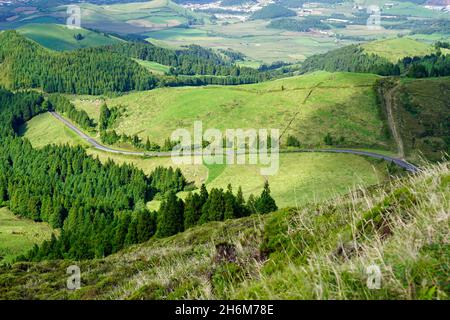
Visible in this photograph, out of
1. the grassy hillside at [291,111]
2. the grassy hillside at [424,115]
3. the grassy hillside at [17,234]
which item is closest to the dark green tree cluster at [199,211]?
the grassy hillside at [17,234]

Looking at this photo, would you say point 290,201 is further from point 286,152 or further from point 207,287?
point 207,287

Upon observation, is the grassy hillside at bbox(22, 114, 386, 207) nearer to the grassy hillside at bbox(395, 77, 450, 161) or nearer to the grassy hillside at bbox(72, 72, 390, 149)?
the grassy hillside at bbox(395, 77, 450, 161)

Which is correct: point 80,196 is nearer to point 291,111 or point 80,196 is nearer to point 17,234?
point 17,234

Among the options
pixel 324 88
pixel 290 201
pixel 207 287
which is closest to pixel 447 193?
pixel 207 287

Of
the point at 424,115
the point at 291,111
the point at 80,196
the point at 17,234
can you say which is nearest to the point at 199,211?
the point at 17,234

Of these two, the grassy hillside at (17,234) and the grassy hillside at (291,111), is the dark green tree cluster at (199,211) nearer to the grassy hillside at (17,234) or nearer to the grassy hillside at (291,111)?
the grassy hillside at (17,234)
